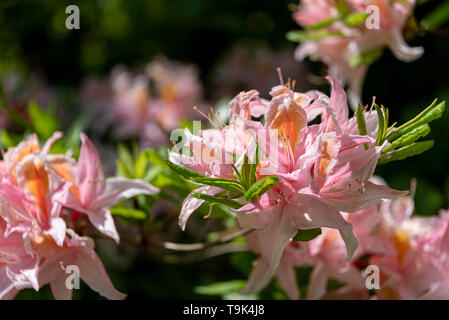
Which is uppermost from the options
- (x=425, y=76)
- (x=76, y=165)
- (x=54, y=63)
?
(x=54, y=63)

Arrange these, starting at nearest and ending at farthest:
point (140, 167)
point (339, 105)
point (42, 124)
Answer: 1. point (339, 105)
2. point (140, 167)
3. point (42, 124)

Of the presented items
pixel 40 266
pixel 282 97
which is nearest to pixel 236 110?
pixel 282 97

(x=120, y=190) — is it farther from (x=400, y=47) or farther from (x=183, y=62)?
(x=183, y=62)

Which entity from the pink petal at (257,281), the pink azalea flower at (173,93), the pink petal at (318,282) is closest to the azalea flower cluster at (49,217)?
the pink petal at (257,281)

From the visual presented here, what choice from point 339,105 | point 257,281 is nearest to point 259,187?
point 339,105

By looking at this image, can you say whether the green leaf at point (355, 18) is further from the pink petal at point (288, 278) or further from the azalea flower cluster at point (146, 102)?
the azalea flower cluster at point (146, 102)
